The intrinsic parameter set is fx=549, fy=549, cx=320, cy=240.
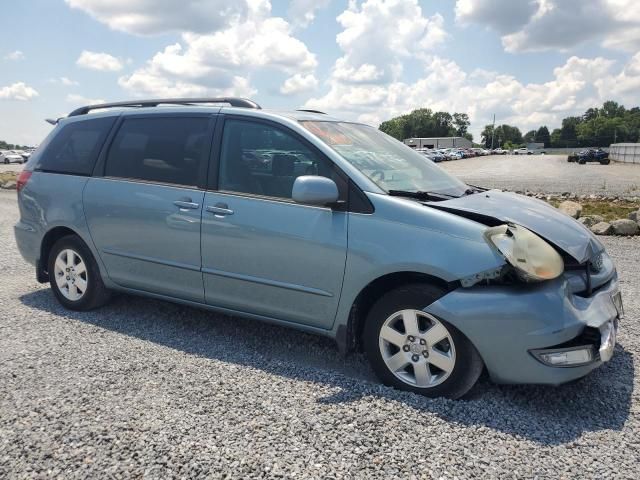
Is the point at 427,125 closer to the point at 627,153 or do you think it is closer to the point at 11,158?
the point at 627,153

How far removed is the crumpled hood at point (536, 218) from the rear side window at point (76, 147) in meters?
3.14

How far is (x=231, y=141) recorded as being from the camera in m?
4.16

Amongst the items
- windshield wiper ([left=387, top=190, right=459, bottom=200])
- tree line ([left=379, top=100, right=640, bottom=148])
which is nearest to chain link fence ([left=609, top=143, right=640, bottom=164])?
windshield wiper ([left=387, top=190, right=459, bottom=200])

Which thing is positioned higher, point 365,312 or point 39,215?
point 39,215

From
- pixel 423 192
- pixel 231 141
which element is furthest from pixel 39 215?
pixel 423 192

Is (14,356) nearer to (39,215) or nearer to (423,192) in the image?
(39,215)

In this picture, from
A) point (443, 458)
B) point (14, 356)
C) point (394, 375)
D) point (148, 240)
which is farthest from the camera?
point (148, 240)

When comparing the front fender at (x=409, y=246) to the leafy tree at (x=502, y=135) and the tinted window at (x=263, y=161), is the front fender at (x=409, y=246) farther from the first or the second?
the leafy tree at (x=502, y=135)

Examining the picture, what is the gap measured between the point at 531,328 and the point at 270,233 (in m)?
1.77

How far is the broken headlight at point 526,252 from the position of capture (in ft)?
10.1

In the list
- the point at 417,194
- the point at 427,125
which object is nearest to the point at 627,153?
the point at 417,194

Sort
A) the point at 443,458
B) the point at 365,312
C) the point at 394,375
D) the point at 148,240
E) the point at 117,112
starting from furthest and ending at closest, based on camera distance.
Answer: the point at 117,112 < the point at 148,240 < the point at 365,312 < the point at 394,375 < the point at 443,458

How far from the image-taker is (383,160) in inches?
159

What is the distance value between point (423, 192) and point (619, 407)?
176 cm
